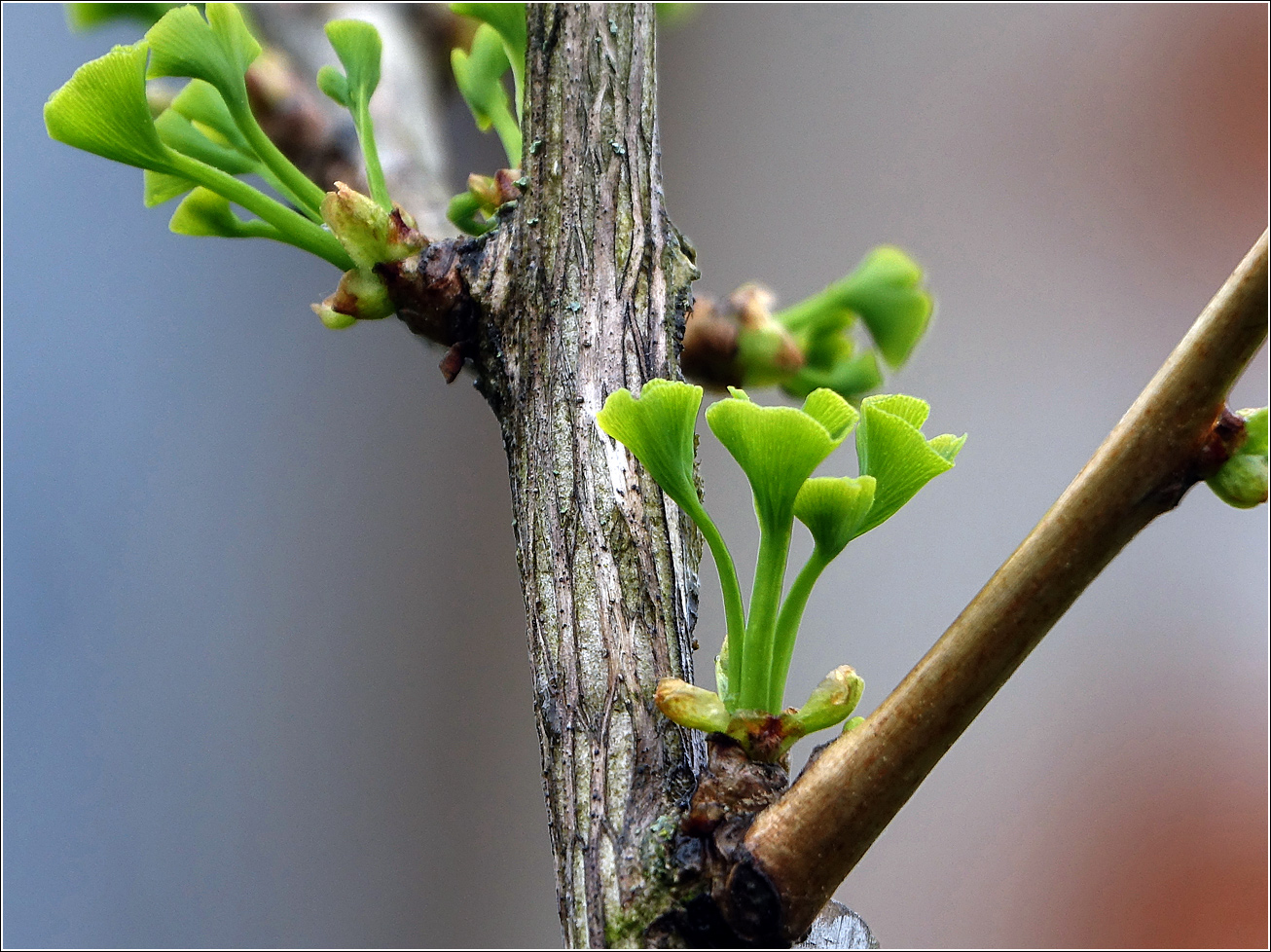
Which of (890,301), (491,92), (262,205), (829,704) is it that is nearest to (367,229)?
(262,205)

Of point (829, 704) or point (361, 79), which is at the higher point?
point (361, 79)

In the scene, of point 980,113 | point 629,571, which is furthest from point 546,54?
point 980,113

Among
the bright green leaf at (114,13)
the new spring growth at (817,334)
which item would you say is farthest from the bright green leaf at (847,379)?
the bright green leaf at (114,13)

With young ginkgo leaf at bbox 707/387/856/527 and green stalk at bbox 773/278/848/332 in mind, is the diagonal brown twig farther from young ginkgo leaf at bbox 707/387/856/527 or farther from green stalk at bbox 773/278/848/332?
green stalk at bbox 773/278/848/332

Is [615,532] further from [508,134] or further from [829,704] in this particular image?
[508,134]

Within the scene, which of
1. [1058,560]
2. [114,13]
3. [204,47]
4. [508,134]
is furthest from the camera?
[114,13]

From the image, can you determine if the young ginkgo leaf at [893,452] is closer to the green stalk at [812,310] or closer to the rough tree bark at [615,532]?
the rough tree bark at [615,532]

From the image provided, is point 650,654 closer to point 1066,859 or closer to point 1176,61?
point 1066,859
